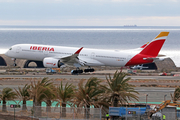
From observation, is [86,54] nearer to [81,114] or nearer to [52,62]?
[52,62]

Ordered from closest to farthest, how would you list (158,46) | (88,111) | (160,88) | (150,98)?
(88,111) → (150,98) → (160,88) → (158,46)

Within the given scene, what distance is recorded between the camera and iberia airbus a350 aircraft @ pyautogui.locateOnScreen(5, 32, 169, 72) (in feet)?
170

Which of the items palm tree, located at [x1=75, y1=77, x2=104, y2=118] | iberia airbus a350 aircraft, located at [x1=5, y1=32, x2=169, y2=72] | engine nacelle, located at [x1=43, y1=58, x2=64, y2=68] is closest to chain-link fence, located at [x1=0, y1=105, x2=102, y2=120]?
palm tree, located at [x1=75, y1=77, x2=104, y2=118]

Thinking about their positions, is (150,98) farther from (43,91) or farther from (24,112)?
(24,112)

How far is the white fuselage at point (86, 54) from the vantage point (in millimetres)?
53094

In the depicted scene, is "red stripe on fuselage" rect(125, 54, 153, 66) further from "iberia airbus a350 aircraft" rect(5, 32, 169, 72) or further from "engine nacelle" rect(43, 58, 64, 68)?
"engine nacelle" rect(43, 58, 64, 68)

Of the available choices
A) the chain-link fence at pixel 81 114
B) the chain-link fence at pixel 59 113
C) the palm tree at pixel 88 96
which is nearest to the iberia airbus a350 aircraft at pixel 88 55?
the palm tree at pixel 88 96

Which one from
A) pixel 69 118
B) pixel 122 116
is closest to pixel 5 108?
pixel 69 118

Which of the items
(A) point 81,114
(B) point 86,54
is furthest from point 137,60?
(A) point 81,114

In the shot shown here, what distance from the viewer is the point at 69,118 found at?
22625 mm

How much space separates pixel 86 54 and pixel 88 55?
39 cm

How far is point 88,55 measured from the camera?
54312mm

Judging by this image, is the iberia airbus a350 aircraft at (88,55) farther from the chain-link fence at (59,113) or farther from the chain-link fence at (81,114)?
the chain-link fence at (59,113)

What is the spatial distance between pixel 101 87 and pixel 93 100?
4.10 ft
